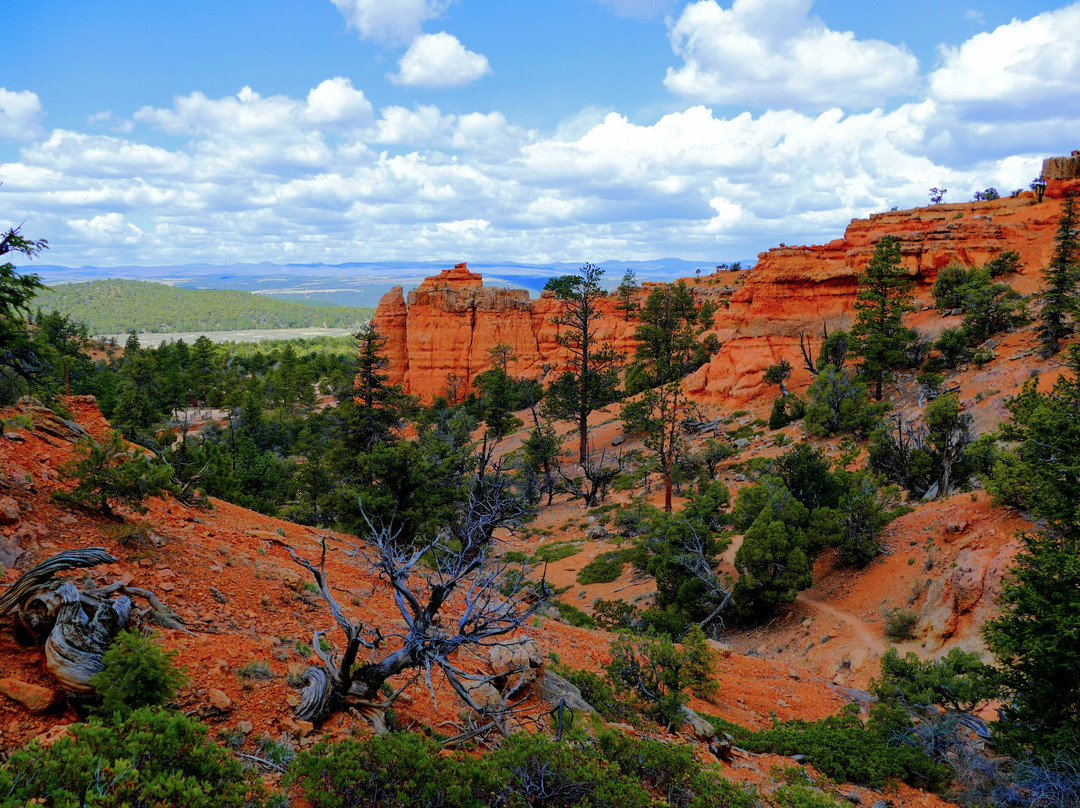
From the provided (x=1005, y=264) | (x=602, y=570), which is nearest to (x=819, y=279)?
(x=1005, y=264)

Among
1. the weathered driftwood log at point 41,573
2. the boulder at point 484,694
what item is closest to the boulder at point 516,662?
the boulder at point 484,694

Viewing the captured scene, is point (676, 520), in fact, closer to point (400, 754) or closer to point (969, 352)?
point (400, 754)

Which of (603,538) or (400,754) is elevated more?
(400,754)

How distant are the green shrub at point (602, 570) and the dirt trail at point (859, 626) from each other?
6422 mm

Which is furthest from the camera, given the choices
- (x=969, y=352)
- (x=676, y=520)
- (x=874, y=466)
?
(x=969, y=352)

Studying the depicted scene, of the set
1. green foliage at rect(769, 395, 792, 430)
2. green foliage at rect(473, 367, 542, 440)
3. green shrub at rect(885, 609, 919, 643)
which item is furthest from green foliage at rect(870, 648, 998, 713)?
green foliage at rect(473, 367, 542, 440)

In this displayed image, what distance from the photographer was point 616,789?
18.2ft

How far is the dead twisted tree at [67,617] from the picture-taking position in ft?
17.0

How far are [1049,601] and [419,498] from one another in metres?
14.2

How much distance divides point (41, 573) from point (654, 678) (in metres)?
8.45

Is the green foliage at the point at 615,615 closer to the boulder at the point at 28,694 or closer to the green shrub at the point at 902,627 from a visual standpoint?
the green shrub at the point at 902,627

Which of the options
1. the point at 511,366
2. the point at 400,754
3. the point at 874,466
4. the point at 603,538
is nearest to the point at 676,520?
the point at 603,538

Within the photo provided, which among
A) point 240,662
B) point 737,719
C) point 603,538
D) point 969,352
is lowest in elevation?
point 603,538

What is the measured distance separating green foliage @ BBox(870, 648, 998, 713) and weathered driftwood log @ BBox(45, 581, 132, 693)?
12.2 metres
